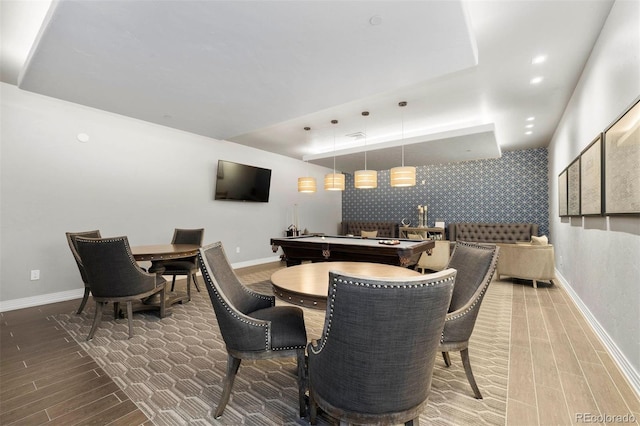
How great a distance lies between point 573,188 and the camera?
352 centimetres

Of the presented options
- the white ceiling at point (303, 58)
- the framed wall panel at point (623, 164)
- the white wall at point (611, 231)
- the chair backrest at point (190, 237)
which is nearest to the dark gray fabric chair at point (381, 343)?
the framed wall panel at point (623, 164)

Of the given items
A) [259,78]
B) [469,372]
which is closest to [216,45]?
[259,78]

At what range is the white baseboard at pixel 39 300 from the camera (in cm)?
346

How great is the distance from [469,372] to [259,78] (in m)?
3.24

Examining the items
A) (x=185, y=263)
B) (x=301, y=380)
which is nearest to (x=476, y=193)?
(x=185, y=263)

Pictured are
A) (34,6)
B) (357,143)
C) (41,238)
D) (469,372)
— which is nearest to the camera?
(469,372)

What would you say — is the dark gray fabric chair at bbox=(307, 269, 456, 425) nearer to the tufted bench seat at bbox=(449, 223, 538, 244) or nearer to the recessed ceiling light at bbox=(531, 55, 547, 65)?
the recessed ceiling light at bbox=(531, 55, 547, 65)

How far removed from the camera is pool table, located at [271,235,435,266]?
11.2ft

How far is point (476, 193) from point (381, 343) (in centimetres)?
741

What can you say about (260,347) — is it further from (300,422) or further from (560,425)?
(560,425)

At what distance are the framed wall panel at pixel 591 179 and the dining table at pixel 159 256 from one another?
382 cm

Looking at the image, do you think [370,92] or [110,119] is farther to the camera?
[110,119]

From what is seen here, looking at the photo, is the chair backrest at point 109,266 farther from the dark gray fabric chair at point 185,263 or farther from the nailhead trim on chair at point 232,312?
the nailhead trim on chair at point 232,312

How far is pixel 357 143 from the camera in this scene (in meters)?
6.52
